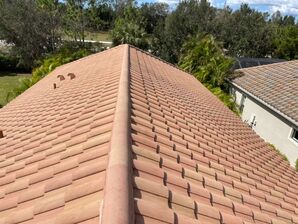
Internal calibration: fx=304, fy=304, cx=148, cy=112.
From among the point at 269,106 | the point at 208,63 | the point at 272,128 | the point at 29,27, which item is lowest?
the point at 272,128

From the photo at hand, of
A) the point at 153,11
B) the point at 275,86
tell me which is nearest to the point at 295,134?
the point at 275,86

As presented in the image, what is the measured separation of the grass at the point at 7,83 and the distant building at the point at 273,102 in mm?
19207

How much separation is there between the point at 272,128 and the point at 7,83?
27.1 metres

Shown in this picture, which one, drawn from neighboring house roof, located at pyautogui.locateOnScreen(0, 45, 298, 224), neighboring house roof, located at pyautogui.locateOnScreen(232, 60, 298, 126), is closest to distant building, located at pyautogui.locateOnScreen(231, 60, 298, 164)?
neighboring house roof, located at pyautogui.locateOnScreen(232, 60, 298, 126)

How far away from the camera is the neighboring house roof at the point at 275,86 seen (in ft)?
51.2

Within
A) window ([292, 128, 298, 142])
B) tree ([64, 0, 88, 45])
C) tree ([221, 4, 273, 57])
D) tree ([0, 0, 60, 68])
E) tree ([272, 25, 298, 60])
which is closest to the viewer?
window ([292, 128, 298, 142])

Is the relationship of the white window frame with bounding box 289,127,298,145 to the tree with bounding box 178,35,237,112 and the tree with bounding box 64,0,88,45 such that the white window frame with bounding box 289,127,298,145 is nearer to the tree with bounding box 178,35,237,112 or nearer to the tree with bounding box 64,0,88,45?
the tree with bounding box 178,35,237,112

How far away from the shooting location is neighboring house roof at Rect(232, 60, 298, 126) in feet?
51.2

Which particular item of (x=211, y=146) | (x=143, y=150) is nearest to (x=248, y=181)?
(x=211, y=146)

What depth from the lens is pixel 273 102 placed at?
1648cm

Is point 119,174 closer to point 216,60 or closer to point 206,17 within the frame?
point 216,60

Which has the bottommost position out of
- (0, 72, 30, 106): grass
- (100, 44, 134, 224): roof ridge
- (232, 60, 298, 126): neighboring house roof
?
(0, 72, 30, 106): grass

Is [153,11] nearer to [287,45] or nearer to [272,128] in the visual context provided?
[287,45]

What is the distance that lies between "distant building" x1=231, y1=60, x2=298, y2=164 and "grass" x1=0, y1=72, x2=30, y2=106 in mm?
19207
